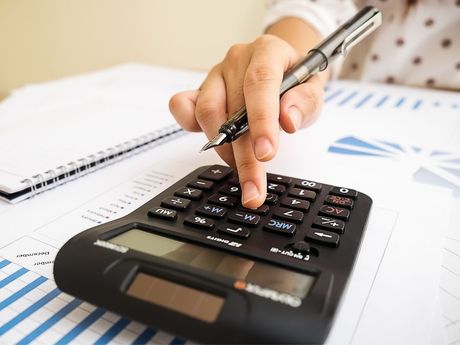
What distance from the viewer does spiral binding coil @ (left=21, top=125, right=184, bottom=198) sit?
32 cm

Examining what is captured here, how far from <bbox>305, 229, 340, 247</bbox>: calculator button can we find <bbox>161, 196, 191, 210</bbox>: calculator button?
80 millimetres

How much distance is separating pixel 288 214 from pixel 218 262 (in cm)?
6

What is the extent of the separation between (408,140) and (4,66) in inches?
52.7

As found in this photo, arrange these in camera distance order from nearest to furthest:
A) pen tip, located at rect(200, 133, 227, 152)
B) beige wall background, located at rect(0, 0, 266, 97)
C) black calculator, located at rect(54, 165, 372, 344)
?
→ black calculator, located at rect(54, 165, 372, 344)
pen tip, located at rect(200, 133, 227, 152)
beige wall background, located at rect(0, 0, 266, 97)

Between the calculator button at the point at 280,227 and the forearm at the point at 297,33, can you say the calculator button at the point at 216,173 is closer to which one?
the calculator button at the point at 280,227

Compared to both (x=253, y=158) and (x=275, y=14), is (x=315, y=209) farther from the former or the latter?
(x=275, y=14)

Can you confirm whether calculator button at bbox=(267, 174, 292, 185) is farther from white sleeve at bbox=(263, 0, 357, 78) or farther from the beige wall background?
the beige wall background

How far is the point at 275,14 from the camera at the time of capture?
0.68 metres

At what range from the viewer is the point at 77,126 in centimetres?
44

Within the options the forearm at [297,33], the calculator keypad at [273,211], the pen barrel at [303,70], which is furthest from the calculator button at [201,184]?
the forearm at [297,33]

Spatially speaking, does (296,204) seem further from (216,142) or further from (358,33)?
(358,33)

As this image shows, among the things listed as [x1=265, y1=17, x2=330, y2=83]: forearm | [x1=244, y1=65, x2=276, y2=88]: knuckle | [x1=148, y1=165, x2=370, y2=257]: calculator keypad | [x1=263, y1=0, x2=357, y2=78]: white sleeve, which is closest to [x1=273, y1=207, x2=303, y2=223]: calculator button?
[x1=148, y1=165, x2=370, y2=257]: calculator keypad

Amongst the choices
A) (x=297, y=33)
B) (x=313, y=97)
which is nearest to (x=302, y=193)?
(x=313, y=97)

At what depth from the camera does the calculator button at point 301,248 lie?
8.5 inches
